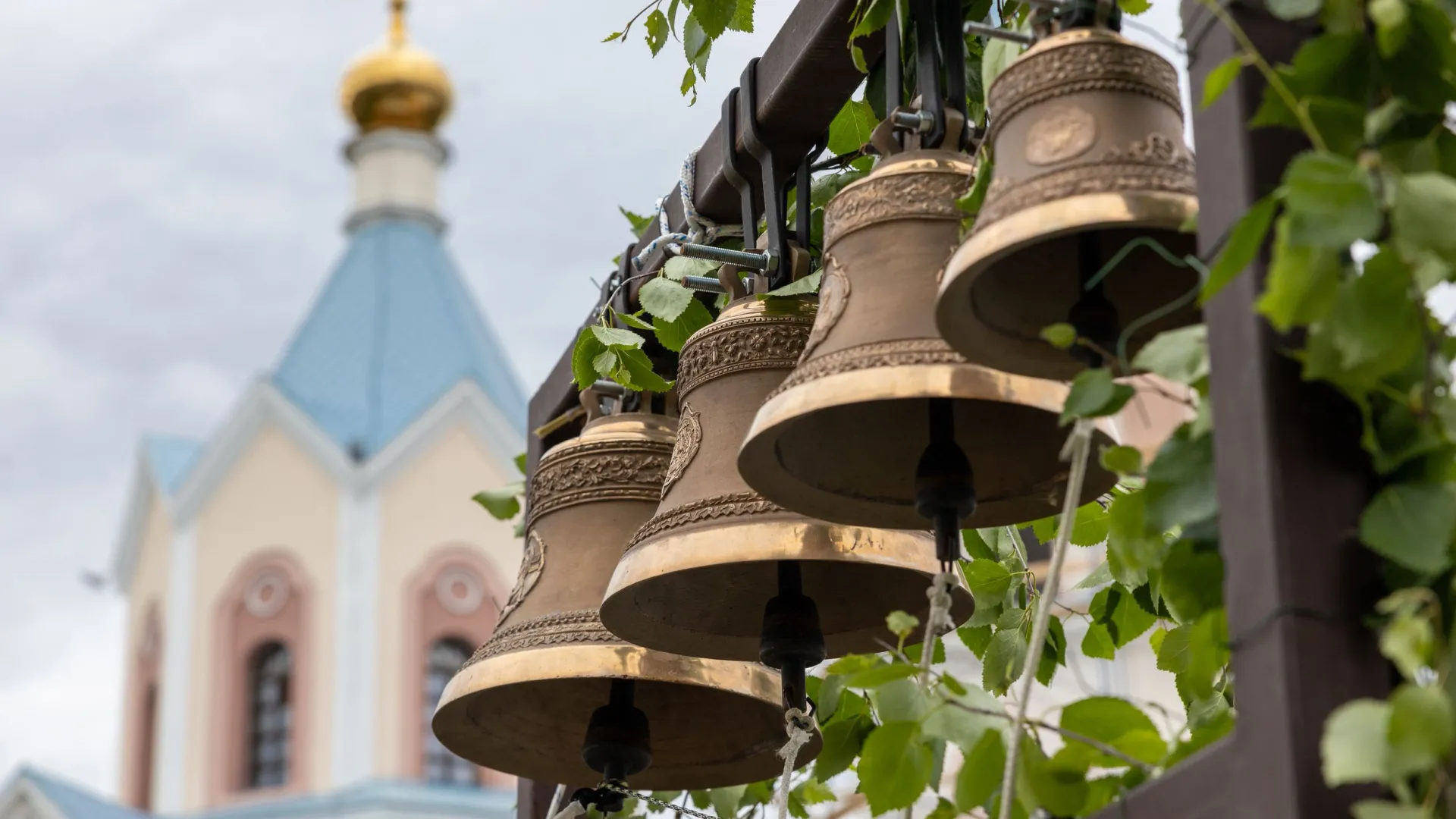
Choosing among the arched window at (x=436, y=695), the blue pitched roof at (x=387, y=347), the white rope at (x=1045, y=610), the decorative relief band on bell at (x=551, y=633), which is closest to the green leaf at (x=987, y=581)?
the decorative relief band on bell at (x=551, y=633)

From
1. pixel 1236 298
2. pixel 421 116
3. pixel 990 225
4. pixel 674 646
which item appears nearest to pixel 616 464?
pixel 674 646

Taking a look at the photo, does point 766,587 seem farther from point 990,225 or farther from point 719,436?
point 990,225

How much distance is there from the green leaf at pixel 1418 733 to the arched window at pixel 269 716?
2520 cm

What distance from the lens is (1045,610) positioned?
228 cm

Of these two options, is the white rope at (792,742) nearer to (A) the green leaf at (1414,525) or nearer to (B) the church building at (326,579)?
(A) the green leaf at (1414,525)

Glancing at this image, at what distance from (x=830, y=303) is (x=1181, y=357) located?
79 centimetres

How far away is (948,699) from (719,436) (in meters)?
0.92

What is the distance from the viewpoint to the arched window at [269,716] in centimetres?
2638

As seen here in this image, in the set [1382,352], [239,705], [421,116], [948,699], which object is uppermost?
[421,116]

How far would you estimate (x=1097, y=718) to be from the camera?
2.26 m

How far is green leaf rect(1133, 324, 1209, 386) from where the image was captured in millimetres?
2080

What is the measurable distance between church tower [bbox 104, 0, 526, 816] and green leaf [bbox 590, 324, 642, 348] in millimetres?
22039

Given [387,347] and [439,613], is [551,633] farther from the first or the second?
[387,347]

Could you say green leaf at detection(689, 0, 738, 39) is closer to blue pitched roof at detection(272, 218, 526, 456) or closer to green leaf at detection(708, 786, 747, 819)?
green leaf at detection(708, 786, 747, 819)
